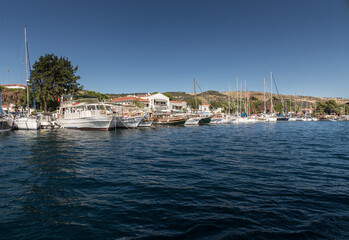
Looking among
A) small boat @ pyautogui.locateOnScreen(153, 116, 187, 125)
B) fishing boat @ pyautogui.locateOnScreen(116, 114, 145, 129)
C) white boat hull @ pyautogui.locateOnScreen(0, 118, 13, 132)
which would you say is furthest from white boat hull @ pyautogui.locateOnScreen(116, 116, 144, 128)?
white boat hull @ pyautogui.locateOnScreen(0, 118, 13, 132)

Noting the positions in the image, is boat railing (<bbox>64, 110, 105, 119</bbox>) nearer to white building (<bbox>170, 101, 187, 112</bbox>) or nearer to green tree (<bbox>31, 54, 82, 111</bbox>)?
green tree (<bbox>31, 54, 82, 111</bbox>)

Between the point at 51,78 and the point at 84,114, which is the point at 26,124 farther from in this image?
the point at 51,78

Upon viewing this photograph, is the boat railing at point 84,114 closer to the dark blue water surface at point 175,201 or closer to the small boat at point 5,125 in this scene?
the small boat at point 5,125

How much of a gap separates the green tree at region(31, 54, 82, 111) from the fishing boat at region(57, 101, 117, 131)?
482 inches

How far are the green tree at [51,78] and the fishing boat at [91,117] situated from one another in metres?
12.3

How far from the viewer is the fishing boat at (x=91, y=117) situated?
3300cm

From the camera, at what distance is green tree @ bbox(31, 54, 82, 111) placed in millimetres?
45906

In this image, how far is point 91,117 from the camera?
33250mm

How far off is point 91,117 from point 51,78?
21.5 m

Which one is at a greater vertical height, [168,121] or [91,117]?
[91,117]

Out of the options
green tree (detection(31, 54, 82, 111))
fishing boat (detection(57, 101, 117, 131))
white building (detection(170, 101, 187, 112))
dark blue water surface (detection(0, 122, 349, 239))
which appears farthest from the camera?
white building (detection(170, 101, 187, 112))

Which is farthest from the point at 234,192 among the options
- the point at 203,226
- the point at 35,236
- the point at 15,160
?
the point at 15,160

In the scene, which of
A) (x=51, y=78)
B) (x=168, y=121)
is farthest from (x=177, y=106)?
(x=51, y=78)

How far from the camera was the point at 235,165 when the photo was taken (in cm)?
1049
